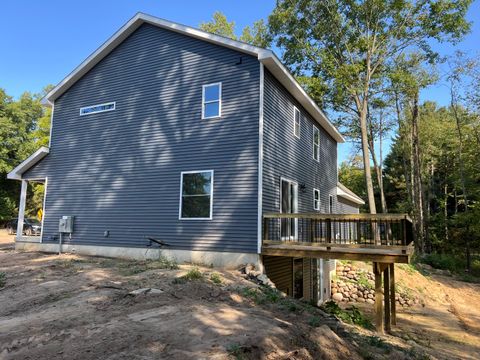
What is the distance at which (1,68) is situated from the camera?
111 feet

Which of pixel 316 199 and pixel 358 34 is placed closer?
pixel 316 199

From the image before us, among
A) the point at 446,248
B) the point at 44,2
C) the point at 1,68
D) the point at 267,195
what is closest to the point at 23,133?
the point at 1,68

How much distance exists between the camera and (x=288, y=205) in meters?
12.4

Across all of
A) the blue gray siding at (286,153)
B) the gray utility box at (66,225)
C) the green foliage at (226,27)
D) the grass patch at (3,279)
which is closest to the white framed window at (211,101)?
the blue gray siding at (286,153)

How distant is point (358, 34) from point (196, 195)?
1427 centimetres

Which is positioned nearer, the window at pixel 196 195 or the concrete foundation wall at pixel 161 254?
the concrete foundation wall at pixel 161 254

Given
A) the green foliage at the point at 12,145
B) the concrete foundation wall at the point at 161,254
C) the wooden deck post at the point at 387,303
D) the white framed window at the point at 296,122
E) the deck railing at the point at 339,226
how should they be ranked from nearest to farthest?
the deck railing at the point at 339,226
the concrete foundation wall at the point at 161,254
the wooden deck post at the point at 387,303
the white framed window at the point at 296,122
the green foliage at the point at 12,145

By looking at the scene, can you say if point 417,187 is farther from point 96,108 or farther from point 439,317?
point 96,108

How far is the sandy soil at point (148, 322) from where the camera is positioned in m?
4.45

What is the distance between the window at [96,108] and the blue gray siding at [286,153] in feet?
19.3

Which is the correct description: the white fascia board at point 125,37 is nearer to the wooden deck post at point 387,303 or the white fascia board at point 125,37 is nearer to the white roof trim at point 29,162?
the white roof trim at point 29,162

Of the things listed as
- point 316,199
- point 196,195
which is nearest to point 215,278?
point 196,195

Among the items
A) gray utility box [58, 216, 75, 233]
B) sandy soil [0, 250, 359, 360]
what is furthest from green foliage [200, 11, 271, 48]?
sandy soil [0, 250, 359, 360]

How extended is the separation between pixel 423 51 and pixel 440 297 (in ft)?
43.8
